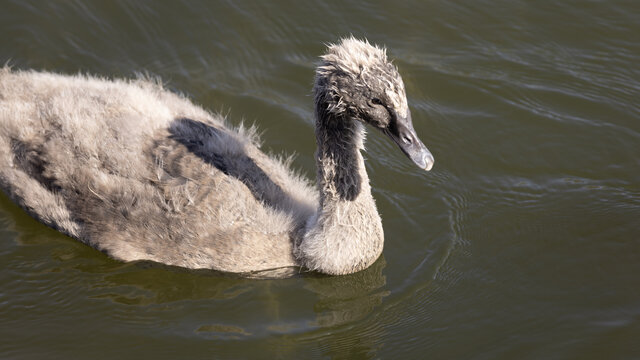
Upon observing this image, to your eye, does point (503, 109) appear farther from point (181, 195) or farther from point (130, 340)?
point (130, 340)

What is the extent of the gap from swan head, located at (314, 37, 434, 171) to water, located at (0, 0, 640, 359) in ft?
4.66

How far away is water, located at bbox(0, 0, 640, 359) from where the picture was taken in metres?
6.58

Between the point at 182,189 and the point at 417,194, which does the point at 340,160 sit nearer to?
the point at 182,189

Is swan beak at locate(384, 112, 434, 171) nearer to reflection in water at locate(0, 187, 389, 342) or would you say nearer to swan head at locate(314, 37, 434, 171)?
swan head at locate(314, 37, 434, 171)

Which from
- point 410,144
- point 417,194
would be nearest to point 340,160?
point 410,144

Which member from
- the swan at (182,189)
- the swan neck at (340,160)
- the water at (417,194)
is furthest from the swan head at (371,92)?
the water at (417,194)

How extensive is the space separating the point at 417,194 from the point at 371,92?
82.1 inches

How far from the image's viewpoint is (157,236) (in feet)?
22.9

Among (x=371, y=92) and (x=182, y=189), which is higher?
(x=371, y=92)

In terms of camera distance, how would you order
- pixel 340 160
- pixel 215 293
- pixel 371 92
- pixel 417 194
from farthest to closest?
pixel 417 194 → pixel 215 293 → pixel 340 160 → pixel 371 92

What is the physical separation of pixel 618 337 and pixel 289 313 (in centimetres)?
259

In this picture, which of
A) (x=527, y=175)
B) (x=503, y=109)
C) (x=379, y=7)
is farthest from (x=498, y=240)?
(x=379, y=7)

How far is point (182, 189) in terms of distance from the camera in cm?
691

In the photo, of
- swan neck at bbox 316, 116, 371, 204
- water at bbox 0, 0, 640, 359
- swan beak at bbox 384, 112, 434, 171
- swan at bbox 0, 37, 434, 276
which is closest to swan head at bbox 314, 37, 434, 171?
swan beak at bbox 384, 112, 434, 171
